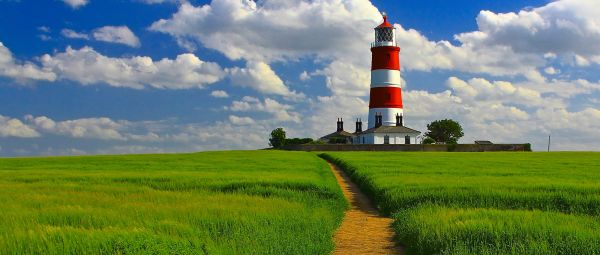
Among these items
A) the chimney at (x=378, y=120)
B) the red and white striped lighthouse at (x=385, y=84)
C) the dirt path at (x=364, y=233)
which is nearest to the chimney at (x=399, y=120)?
the red and white striped lighthouse at (x=385, y=84)

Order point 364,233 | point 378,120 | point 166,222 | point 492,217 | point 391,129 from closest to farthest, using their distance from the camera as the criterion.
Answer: point 166,222, point 492,217, point 364,233, point 378,120, point 391,129

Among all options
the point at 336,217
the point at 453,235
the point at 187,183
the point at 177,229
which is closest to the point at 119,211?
the point at 177,229

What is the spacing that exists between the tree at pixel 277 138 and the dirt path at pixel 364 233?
90.2 metres

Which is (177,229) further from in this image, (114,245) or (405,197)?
(405,197)

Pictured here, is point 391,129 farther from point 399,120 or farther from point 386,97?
point 386,97

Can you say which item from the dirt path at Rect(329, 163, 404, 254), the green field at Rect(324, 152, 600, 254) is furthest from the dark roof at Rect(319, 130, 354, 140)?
the dirt path at Rect(329, 163, 404, 254)

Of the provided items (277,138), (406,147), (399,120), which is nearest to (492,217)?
(406,147)

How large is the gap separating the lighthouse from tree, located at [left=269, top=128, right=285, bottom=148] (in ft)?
82.3

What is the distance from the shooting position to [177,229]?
9.55m

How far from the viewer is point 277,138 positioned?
4355 inches

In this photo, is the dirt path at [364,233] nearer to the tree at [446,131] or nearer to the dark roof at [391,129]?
the dark roof at [391,129]

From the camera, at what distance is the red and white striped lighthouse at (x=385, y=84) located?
83750mm

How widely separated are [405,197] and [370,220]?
1.89 m

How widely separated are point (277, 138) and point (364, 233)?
319ft
